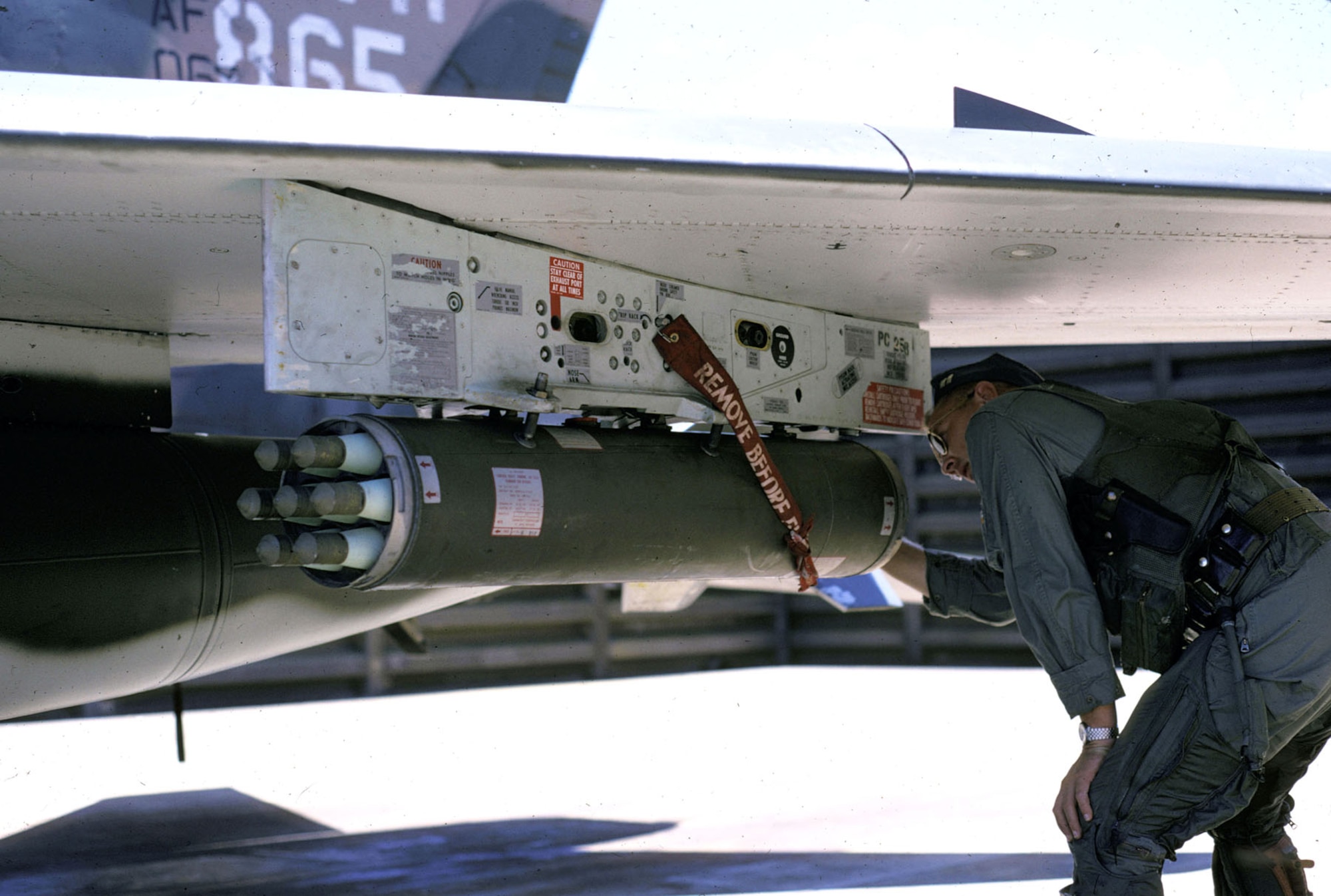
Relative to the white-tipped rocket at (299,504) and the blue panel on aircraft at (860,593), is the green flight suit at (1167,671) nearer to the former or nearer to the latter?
the white-tipped rocket at (299,504)

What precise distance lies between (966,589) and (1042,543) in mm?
1006

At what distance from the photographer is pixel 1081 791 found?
255 centimetres

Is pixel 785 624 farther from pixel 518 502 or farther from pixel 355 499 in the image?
pixel 355 499

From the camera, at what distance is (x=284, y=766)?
263 inches

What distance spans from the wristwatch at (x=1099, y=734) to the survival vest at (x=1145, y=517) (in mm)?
286

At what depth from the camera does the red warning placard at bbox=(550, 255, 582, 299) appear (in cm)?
305

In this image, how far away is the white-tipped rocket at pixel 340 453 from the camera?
2602 millimetres

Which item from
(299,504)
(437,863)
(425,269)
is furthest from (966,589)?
(437,863)

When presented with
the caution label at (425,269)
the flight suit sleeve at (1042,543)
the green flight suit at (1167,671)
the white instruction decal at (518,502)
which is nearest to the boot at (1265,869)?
the green flight suit at (1167,671)

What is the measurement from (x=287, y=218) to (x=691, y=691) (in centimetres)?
830

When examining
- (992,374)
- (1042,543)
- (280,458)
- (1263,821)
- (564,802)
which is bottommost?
(564,802)

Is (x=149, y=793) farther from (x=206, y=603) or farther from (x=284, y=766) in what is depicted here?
(x=206, y=603)

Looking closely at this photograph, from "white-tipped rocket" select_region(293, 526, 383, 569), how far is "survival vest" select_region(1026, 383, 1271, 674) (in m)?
1.60

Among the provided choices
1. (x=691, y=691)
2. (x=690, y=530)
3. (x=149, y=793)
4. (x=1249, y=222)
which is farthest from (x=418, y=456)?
(x=691, y=691)
